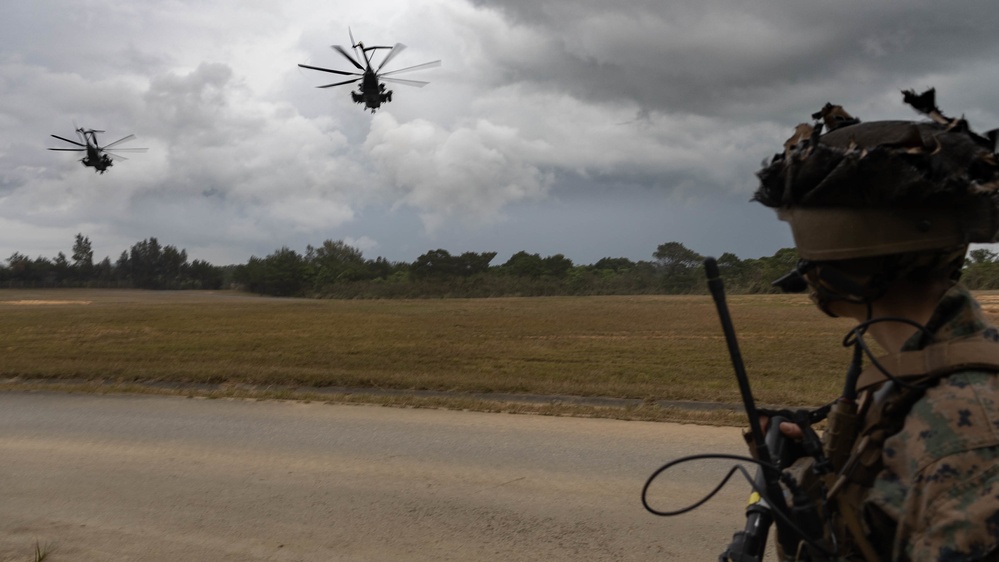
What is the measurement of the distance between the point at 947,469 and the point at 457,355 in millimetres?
17896

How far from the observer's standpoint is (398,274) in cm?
8375

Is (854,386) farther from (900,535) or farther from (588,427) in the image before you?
(588,427)

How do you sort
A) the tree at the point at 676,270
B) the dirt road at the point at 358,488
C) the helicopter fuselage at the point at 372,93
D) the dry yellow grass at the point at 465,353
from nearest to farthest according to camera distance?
the dirt road at the point at 358,488, the dry yellow grass at the point at 465,353, the helicopter fuselage at the point at 372,93, the tree at the point at 676,270

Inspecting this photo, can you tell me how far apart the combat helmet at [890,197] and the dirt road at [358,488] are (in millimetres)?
3550

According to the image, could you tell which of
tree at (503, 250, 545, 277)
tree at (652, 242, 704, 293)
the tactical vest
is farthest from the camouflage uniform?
tree at (503, 250, 545, 277)

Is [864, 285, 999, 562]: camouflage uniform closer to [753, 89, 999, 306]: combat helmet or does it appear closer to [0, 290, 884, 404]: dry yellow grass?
[753, 89, 999, 306]: combat helmet

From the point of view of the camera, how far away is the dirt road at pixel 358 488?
17.0 feet

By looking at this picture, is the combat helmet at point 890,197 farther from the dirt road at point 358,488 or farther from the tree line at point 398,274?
the tree line at point 398,274

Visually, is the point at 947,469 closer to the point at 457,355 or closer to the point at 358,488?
the point at 358,488

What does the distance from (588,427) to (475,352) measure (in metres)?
11.3

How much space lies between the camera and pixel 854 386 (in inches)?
71.8

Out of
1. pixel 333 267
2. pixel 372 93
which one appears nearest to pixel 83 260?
pixel 333 267

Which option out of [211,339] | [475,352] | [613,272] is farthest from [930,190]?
[613,272]

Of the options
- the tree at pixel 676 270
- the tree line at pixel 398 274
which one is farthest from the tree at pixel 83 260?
the tree at pixel 676 270
